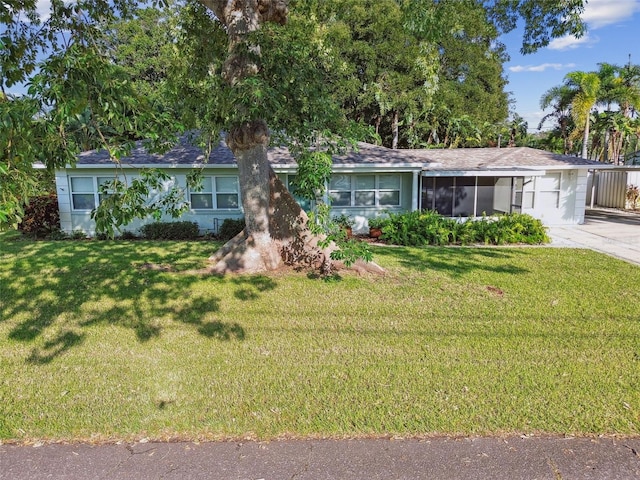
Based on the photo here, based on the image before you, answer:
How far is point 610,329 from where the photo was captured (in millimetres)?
5738

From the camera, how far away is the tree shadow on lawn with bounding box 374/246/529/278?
29.5 feet

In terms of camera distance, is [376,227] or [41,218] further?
[41,218]

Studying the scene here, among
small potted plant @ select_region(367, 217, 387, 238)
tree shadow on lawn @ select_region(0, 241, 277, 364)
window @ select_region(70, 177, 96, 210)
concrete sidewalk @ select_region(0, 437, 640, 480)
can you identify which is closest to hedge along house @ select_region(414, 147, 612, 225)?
small potted plant @ select_region(367, 217, 387, 238)

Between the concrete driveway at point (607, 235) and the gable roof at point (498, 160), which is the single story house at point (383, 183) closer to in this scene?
the gable roof at point (498, 160)

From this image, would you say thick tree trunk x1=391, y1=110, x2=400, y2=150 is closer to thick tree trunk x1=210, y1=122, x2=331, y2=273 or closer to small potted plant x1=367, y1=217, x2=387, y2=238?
small potted plant x1=367, y1=217, x2=387, y2=238

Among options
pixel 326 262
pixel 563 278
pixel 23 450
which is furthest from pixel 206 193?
pixel 23 450

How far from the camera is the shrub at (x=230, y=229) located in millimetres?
13641

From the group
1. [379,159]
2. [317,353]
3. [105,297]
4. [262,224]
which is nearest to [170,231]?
[262,224]

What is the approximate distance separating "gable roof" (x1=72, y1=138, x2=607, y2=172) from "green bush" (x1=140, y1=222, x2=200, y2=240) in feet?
6.26

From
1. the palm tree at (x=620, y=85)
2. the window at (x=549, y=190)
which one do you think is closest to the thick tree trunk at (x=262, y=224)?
the window at (x=549, y=190)

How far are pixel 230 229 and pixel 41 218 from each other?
20.7 feet

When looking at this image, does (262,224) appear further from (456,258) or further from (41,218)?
(41,218)

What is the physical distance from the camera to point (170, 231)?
13836 mm

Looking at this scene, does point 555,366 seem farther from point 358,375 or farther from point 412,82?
point 412,82
